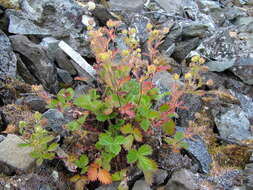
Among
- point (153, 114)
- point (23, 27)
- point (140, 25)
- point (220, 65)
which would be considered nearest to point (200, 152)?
point (153, 114)

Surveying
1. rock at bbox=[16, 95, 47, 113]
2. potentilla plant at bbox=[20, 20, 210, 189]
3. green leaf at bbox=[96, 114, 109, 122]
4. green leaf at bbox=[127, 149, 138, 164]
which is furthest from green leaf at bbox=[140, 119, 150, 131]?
rock at bbox=[16, 95, 47, 113]

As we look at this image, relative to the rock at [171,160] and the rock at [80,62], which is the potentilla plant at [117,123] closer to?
the rock at [171,160]

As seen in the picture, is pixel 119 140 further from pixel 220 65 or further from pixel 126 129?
pixel 220 65

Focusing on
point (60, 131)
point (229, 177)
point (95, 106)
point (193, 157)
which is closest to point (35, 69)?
point (60, 131)

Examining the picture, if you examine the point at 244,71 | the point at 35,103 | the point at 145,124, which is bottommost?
the point at 244,71

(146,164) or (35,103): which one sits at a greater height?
(146,164)

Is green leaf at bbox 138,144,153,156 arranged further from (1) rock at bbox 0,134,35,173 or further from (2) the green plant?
(1) rock at bbox 0,134,35,173
